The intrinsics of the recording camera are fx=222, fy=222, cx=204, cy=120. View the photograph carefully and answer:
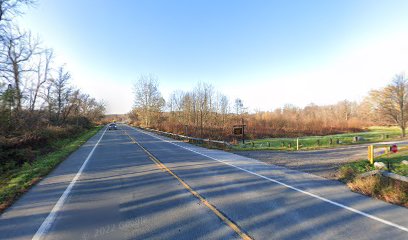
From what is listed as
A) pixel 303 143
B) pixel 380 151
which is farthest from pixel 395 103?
pixel 380 151

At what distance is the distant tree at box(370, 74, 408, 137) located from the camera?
3547 cm

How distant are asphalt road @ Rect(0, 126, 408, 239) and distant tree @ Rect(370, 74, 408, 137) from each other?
38.6 meters

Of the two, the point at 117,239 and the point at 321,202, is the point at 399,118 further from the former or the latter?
the point at 117,239

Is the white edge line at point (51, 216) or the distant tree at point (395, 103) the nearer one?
the white edge line at point (51, 216)

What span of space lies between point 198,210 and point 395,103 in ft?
147

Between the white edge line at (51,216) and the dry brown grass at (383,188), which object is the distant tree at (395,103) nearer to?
the dry brown grass at (383,188)

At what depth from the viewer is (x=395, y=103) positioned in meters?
36.6

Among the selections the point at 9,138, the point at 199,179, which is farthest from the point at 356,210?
the point at 9,138

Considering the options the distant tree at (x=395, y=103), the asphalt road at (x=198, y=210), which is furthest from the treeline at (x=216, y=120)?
the asphalt road at (x=198, y=210)

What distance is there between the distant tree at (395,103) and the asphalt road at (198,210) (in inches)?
1520

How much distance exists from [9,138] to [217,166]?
15.3 m

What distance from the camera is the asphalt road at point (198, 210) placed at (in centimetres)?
411

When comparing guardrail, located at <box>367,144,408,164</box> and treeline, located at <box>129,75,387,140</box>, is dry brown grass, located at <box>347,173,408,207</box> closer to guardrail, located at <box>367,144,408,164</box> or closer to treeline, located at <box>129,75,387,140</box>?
guardrail, located at <box>367,144,408,164</box>

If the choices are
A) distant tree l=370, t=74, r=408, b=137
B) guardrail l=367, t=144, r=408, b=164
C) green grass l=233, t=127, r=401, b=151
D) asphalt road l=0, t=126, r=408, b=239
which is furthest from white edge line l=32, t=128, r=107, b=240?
distant tree l=370, t=74, r=408, b=137
